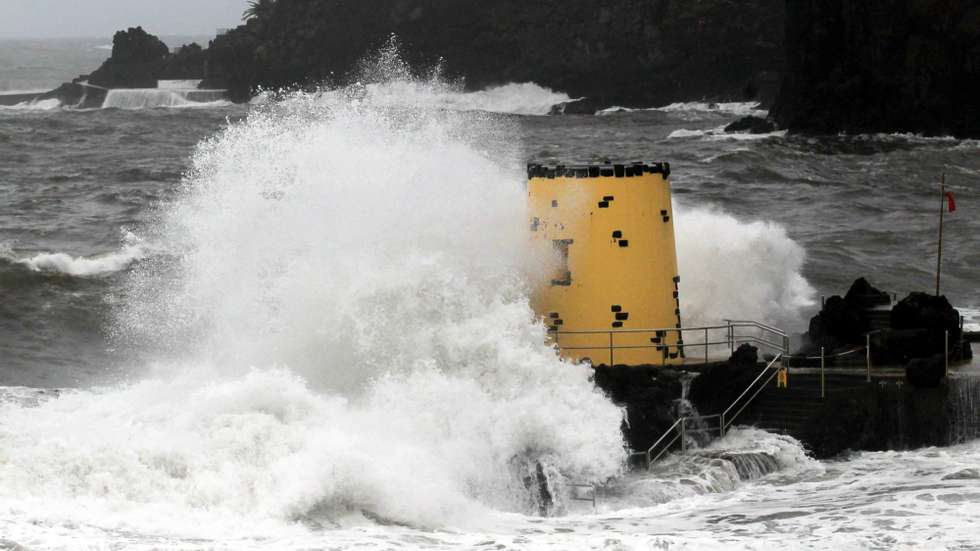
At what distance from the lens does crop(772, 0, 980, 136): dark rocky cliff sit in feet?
192

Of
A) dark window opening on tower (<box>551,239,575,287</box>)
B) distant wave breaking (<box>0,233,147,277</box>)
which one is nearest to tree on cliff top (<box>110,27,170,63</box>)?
distant wave breaking (<box>0,233,147,277</box>)

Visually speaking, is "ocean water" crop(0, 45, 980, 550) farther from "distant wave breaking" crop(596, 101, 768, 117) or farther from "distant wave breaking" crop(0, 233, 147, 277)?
"distant wave breaking" crop(596, 101, 768, 117)

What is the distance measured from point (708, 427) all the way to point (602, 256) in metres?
2.05

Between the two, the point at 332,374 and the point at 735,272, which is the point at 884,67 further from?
the point at 332,374

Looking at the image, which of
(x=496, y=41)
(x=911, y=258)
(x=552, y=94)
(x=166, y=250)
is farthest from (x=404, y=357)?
(x=496, y=41)

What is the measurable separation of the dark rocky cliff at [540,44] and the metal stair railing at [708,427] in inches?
2477

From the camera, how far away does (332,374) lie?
16656 mm

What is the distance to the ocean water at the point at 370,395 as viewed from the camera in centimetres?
1349

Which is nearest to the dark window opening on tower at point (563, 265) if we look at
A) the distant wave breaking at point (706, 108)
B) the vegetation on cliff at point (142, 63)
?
the distant wave breaking at point (706, 108)

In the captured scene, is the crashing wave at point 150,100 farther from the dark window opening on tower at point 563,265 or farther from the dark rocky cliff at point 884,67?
the dark window opening on tower at point 563,265

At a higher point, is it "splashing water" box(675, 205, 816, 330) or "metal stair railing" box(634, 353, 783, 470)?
"splashing water" box(675, 205, 816, 330)

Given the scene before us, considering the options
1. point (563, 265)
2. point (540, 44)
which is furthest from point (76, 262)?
point (540, 44)

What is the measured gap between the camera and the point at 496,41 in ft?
316

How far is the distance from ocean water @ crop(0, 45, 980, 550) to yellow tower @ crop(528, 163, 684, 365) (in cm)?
43
